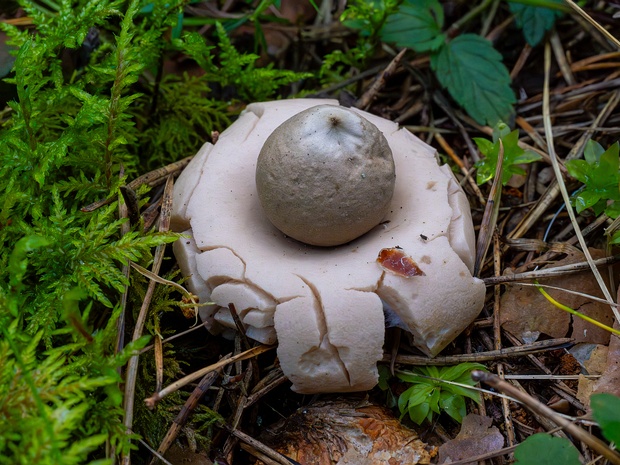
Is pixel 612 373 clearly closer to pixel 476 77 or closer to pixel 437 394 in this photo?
pixel 437 394

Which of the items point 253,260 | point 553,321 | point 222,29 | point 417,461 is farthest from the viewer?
point 222,29

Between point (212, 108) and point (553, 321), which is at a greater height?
point (212, 108)

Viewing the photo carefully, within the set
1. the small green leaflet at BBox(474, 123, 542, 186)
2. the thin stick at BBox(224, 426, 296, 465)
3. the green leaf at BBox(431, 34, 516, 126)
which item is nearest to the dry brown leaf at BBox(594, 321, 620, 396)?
the small green leaflet at BBox(474, 123, 542, 186)

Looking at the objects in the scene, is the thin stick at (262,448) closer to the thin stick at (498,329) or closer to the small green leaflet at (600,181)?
the thin stick at (498,329)

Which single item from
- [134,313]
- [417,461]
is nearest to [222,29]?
[134,313]

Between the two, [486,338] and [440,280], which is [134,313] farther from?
[486,338]

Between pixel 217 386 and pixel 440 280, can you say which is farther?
pixel 217 386

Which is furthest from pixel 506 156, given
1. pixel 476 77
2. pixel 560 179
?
pixel 476 77

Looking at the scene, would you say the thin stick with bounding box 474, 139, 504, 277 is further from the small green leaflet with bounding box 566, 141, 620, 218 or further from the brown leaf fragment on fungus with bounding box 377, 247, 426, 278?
the brown leaf fragment on fungus with bounding box 377, 247, 426, 278
